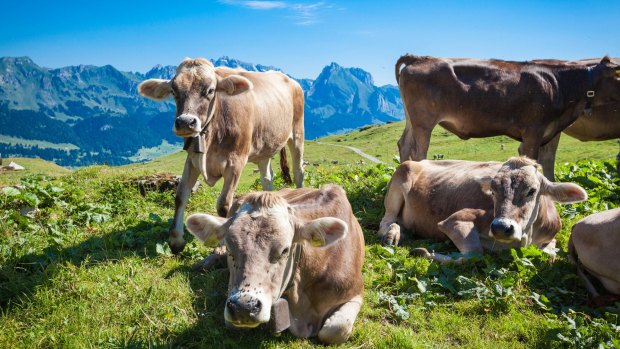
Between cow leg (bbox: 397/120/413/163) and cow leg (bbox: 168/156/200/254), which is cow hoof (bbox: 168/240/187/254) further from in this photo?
cow leg (bbox: 397/120/413/163)

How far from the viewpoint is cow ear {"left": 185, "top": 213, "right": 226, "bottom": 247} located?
4.96 meters

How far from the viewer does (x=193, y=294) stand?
6113 mm

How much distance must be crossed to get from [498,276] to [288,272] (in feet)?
10.4

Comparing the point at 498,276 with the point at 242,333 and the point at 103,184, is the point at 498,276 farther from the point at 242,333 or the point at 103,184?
the point at 103,184

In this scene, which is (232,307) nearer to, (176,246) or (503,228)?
(176,246)

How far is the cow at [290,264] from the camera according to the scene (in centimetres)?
440

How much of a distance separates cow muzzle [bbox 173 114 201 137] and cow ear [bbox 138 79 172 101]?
1.01 meters

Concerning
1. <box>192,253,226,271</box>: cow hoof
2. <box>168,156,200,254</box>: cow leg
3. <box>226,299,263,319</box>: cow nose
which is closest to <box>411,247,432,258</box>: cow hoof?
<box>192,253,226,271</box>: cow hoof

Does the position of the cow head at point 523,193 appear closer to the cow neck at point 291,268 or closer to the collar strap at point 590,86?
the cow neck at point 291,268

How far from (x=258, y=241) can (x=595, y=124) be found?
12326 mm

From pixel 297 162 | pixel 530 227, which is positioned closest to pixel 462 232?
Result: pixel 530 227

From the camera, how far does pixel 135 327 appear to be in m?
5.34

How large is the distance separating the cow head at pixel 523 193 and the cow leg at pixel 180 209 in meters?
4.55

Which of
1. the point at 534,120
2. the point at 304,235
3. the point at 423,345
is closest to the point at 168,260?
the point at 304,235
